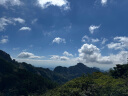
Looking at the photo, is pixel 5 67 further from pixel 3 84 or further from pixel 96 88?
pixel 96 88

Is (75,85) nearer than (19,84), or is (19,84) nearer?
(75,85)

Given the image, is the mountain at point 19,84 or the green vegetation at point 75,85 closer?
the green vegetation at point 75,85

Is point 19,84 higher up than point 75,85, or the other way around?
point 75,85

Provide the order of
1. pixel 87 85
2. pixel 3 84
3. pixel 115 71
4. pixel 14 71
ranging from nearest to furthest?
pixel 87 85 → pixel 115 71 → pixel 3 84 → pixel 14 71

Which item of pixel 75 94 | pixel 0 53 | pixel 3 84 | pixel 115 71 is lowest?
pixel 3 84

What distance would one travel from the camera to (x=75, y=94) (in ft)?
57.7

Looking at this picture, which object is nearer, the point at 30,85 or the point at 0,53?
the point at 30,85

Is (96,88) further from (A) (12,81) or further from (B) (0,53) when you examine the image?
(B) (0,53)

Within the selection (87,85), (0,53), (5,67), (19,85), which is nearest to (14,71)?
(5,67)

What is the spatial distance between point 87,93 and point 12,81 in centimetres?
9817

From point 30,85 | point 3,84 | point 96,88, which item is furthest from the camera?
point 3,84

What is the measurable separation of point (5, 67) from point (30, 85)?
5351cm

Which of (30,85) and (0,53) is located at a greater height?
(0,53)

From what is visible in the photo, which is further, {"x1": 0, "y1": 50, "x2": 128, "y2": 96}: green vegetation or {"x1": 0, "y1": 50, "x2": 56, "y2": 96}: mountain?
{"x1": 0, "y1": 50, "x2": 56, "y2": 96}: mountain
